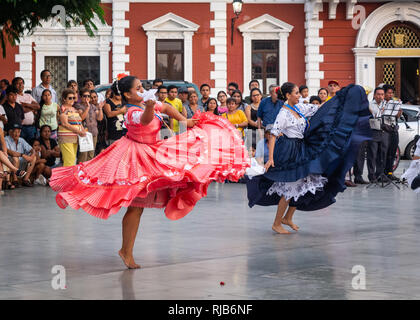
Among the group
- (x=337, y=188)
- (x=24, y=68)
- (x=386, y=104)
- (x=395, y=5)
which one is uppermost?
(x=395, y=5)

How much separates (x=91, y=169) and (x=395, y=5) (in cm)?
2402

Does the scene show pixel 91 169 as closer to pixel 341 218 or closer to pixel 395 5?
pixel 341 218

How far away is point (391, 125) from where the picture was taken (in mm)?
17734

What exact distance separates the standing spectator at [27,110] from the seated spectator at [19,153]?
519 mm

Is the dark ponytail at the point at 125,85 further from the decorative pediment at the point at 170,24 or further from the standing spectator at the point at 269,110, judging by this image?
the decorative pediment at the point at 170,24

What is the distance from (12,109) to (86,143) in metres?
1.57

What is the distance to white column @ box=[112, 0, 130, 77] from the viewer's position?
1172 inches

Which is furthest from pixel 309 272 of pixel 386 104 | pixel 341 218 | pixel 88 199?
pixel 386 104

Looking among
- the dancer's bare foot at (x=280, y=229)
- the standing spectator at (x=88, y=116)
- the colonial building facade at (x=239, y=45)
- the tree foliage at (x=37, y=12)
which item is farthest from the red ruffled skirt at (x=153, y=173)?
the colonial building facade at (x=239, y=45)

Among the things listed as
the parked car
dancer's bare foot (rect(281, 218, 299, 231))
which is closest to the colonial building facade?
the parked car

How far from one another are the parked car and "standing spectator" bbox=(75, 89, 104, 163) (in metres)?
9.35

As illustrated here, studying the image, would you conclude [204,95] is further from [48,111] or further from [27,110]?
[27,110]

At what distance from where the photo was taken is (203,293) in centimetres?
685

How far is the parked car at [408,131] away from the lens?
23.4 metres
